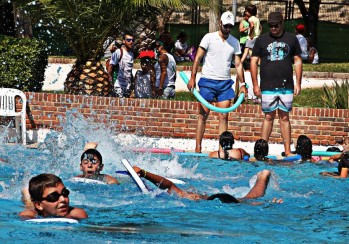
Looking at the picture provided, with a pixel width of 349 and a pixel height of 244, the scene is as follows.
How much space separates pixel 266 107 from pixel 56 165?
125 inches

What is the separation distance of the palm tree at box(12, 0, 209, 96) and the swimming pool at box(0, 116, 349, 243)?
2.85 m

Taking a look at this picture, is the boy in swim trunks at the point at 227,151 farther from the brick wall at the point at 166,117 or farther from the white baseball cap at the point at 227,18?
the brick wall at the point at 166,117

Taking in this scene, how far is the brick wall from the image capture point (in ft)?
52.6

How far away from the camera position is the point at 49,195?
9047 mm

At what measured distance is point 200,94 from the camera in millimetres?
14891

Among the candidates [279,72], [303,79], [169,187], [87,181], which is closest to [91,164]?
[87,181]

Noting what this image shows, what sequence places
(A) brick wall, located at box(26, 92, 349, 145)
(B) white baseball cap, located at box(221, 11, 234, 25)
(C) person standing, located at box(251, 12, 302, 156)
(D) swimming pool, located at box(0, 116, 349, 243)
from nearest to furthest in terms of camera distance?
(D) swimming pool, located at box(0, 116, 349, 243)
(C) person standing, located at box(251, 12, 302, 156)
(B) white baseball cap, located at box(221, 11, 234, 25)
(A) brick wall, located at box(26, 92, 349, 145)

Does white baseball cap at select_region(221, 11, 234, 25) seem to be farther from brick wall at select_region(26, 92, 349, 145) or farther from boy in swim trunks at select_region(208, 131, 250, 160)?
brick wall at select_region(26, 92, 349, 145)

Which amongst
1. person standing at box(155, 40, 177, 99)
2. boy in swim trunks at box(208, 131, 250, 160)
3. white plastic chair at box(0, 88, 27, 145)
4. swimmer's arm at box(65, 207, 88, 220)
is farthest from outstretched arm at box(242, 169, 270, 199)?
person standing at box(155, 40, 177, 99)

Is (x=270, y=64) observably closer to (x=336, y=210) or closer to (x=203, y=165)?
(x=203, y=165)

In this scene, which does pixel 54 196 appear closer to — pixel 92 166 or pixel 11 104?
pixel 92 166

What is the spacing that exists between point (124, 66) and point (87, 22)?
140 centimetres

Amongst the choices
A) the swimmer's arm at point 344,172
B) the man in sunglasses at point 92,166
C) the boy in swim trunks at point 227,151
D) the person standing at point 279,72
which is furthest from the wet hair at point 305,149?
the man in sunglasses at point 92,166

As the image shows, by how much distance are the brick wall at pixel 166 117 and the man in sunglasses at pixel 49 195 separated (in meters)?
7.20
